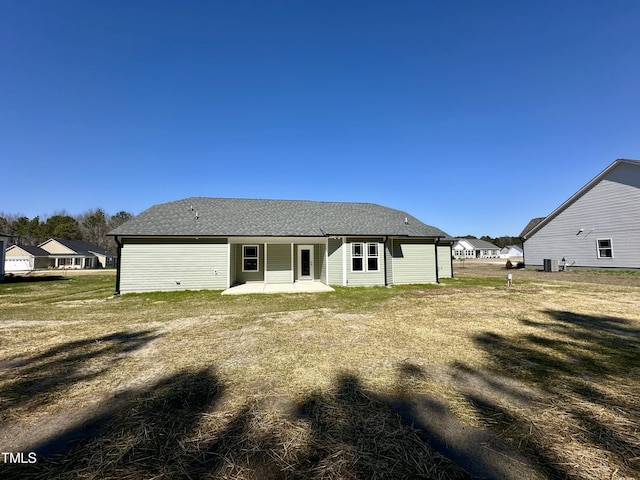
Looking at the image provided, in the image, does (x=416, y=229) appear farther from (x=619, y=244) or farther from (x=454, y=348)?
(x=619, y=244)

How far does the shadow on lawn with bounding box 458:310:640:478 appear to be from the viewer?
7.76 ft

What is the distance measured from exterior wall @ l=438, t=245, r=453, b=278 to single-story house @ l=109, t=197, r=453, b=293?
12.6 feet

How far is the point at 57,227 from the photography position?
191 feet

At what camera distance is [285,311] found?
8.59 metres

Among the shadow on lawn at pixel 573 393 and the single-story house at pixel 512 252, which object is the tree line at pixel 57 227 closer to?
the shadow on lawn at pixel 573 393

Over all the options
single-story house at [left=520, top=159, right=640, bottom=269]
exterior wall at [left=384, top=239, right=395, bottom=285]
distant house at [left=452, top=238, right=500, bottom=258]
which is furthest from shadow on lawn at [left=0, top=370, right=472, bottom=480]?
distant house at [left=452, top=238, right=500, bottom=258]

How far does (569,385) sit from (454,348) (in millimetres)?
1676

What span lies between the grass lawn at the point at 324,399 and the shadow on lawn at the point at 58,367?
3 cm

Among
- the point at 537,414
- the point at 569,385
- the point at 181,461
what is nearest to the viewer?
the point at 181,461

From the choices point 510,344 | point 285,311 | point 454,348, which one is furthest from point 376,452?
point 285,311

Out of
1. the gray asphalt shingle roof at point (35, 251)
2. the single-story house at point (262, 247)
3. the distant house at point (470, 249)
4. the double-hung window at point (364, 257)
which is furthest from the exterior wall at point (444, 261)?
the gray asphalt shingle roof at point (35, 251)

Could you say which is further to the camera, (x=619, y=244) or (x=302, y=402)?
(x=619, y=244)

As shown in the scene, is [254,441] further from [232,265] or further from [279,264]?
[279,264]

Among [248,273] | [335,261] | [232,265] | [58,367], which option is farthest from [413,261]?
[58,367]
